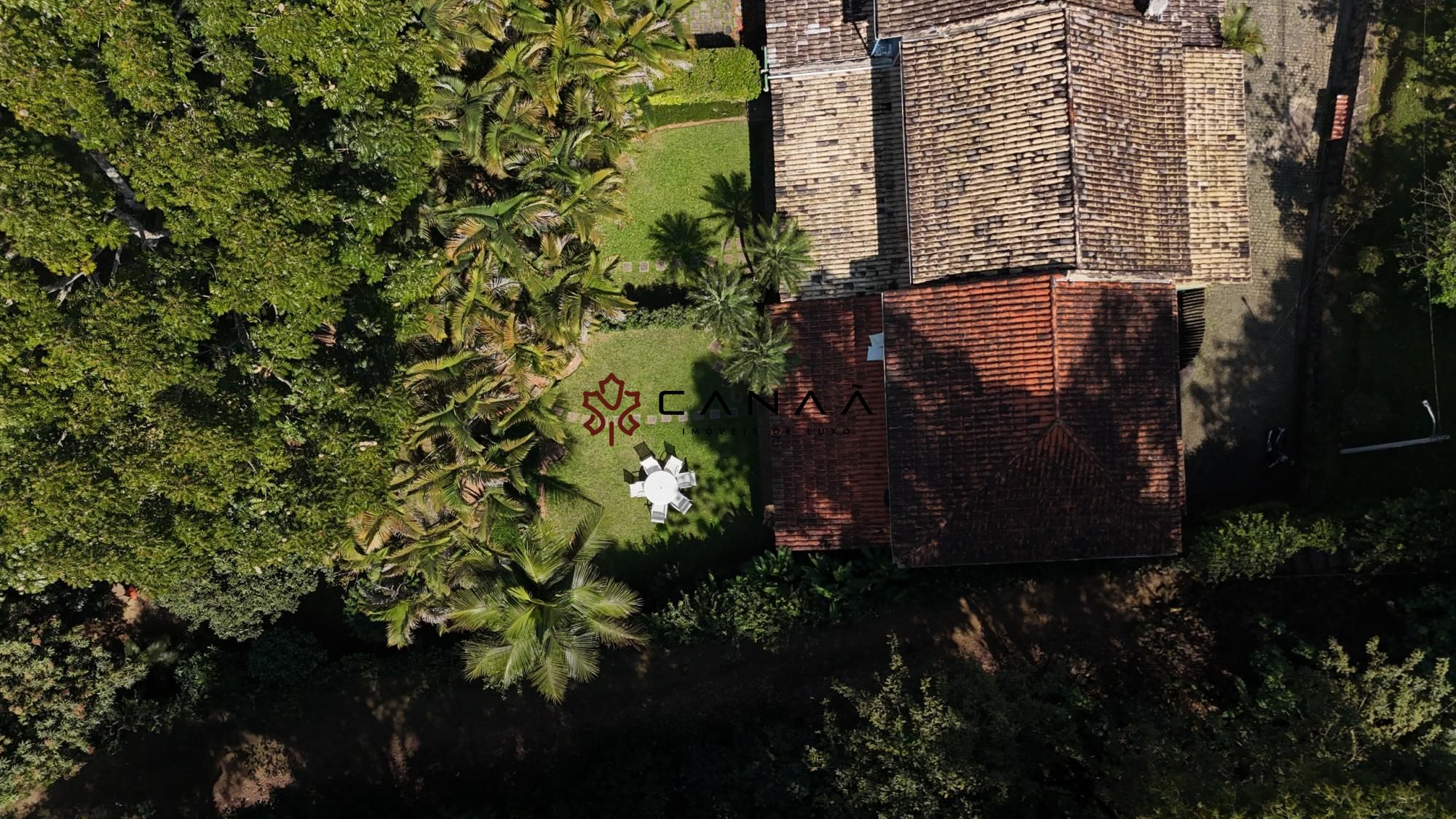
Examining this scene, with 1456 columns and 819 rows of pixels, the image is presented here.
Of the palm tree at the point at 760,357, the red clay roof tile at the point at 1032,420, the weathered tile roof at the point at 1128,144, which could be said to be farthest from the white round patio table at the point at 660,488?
the weathered tile roof at the point at 1128,144

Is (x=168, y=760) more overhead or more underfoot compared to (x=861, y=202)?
more underfoot

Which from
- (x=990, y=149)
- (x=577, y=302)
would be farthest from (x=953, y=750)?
(x=990, y=149)

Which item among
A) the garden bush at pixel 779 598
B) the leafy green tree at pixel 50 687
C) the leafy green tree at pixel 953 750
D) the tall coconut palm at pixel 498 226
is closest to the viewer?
the leafy green tree at pixel 953 750

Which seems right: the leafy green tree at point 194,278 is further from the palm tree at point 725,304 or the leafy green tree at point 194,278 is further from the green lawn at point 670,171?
the palm tree at point 725,304

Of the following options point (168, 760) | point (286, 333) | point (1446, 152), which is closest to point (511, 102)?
point (286, 333)

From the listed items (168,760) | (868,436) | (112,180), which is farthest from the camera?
(168,760)

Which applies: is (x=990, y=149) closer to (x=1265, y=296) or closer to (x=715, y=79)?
(x=715, y=79)

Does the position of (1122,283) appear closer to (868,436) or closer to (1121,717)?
(868,436)
